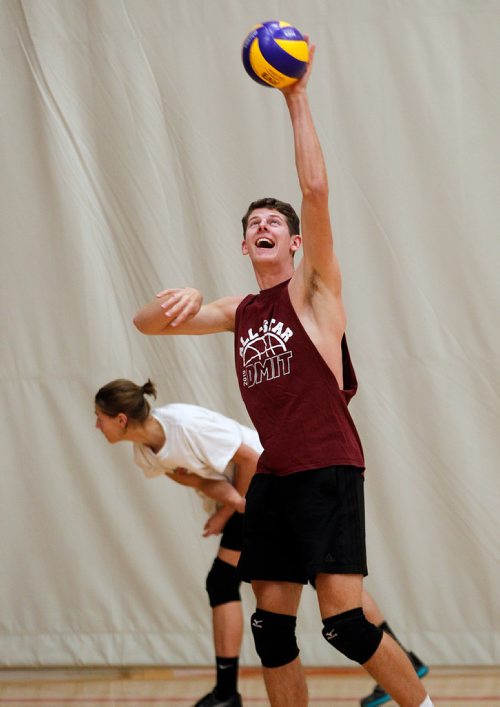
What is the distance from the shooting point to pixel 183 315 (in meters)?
3.04

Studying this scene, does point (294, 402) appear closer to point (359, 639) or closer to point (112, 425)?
point (359, 639)

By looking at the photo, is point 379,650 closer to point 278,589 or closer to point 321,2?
point 278,589

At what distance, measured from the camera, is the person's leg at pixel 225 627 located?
13.4 feet

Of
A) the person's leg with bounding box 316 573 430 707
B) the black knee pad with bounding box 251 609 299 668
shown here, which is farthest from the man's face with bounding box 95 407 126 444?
the person's leg with bounding box 316 573 430 707

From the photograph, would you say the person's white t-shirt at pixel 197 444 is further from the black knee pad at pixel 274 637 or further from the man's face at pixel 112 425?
the black knee pad at pixel 274 637

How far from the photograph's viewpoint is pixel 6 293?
547 cm

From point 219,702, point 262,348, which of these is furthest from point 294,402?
point 219,702

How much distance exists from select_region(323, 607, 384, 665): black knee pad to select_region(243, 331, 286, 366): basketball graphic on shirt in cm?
84

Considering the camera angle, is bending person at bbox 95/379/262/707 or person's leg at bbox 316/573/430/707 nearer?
person's leg at bbox 316/573/430/707

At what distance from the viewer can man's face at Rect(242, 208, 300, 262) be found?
129 inches

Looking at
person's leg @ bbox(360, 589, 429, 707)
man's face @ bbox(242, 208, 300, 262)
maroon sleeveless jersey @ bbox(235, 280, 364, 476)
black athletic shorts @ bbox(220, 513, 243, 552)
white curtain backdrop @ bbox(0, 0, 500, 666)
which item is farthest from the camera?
white curtain backdrop @ bbox(0, 0, 500, 666)

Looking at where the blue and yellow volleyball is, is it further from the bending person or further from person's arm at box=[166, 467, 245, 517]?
person's arm at box=[166, 467, 245, 517]

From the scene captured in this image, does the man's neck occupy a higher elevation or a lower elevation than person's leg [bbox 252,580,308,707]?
higher

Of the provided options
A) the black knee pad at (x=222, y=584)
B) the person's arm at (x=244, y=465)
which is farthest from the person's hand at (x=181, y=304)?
the black knee pad at (x=222, y=584)
